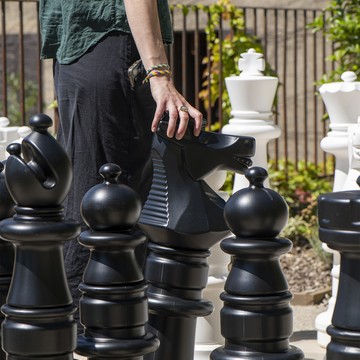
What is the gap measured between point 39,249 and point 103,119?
41.4 inches

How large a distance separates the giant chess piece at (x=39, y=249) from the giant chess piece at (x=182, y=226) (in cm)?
53

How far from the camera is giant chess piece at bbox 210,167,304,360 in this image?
2088mm

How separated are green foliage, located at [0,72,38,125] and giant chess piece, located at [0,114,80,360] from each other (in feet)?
30.3

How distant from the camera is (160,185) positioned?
2768mm

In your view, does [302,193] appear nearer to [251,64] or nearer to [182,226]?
[251,64]

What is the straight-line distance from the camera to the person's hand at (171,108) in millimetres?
2725

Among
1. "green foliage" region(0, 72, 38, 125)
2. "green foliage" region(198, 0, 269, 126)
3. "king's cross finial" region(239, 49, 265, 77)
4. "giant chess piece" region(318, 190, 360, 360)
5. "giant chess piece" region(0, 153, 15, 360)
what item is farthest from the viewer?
"green foliage" region(0, 72, 38, 125)

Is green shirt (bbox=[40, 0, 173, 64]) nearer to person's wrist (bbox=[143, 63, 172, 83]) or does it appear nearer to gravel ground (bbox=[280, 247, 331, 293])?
person's wrist (bbox=[143, 63, 172, 83])

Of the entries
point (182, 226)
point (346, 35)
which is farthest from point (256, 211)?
point (346, 35)

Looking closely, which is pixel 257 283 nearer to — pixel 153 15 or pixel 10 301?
pixel 10 301

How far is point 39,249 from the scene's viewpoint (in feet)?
7.00

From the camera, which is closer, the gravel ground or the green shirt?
the green shirt

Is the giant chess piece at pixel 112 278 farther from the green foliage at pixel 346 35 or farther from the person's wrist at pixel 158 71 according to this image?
the green foliage at pixel 346 35

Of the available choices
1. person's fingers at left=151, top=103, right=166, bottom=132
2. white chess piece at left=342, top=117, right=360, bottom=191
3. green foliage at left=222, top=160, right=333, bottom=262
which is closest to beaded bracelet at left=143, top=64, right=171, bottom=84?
person's fingers at left=151, top=103, right=166, bottom=132
